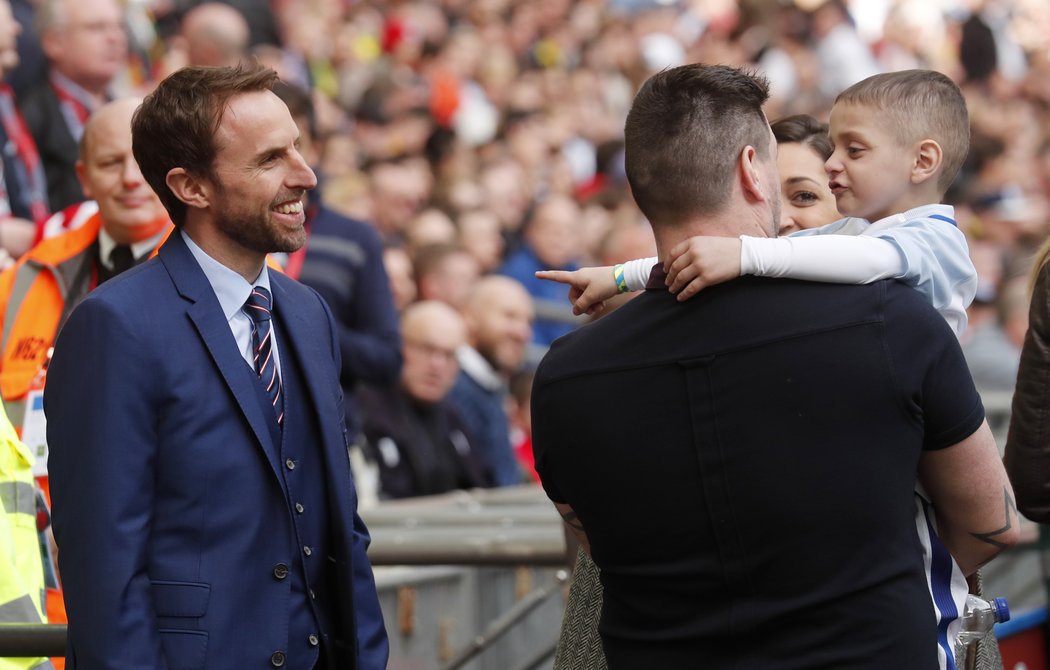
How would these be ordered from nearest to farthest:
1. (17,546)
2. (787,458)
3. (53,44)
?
(787,458), (17,546), (53,44)

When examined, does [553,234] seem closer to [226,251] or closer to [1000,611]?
[226,251]

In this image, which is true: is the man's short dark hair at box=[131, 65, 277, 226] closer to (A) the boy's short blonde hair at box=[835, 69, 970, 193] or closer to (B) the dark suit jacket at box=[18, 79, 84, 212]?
(A) the boy's short blonde hair at box=[835, 69, 970, 193]

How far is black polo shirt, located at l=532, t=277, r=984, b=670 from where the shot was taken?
2.48 meters

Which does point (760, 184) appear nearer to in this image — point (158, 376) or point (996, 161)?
point (158, 376)

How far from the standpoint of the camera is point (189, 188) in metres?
3.09

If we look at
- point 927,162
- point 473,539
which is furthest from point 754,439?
point 473,539

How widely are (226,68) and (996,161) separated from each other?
1263 cm

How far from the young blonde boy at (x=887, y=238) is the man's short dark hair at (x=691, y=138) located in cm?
11

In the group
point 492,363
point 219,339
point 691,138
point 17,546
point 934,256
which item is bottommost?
point 492,363

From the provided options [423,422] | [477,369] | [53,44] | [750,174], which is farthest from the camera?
[477,369]

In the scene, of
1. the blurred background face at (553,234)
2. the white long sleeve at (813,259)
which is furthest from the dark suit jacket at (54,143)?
the blurred background face at (553,234)

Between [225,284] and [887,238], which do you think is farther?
[225,284]

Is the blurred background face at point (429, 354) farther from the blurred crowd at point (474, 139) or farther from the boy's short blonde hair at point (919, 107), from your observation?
the boy's short blonde hair at point (919, 107)

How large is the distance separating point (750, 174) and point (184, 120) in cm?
115
